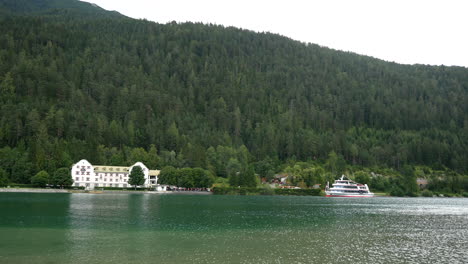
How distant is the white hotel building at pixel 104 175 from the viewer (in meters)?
151

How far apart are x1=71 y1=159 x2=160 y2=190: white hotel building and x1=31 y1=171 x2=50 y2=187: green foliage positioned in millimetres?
20792

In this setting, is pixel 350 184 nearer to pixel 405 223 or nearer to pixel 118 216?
pixel 405 223

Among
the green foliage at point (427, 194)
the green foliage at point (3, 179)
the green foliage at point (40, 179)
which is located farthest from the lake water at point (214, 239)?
the green foliage at point (427, 194)

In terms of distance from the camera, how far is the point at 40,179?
127 metres

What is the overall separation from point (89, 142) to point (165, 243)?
436 feet

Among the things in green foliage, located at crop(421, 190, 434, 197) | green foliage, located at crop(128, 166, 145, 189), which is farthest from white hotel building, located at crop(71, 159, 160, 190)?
green foliage, located at crop(421, 190, 434, 197)

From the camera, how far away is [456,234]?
2032 inches

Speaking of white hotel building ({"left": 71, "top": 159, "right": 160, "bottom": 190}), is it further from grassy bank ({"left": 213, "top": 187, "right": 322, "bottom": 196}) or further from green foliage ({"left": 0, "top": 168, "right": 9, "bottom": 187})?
green foliage ({"left": 0, "top": 168, "right": 9, "bottom": 187})

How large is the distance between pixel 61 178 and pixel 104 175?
25.7 meters

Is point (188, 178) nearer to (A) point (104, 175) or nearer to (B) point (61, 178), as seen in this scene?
(A) point (104, 175)

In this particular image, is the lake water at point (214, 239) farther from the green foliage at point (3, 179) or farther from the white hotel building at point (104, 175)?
the white hotel building at point (104, 175)

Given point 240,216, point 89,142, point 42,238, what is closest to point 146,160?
point 89,142

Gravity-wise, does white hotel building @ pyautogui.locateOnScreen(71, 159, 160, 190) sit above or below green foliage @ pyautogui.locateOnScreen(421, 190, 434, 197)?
above

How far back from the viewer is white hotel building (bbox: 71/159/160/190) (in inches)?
5930
